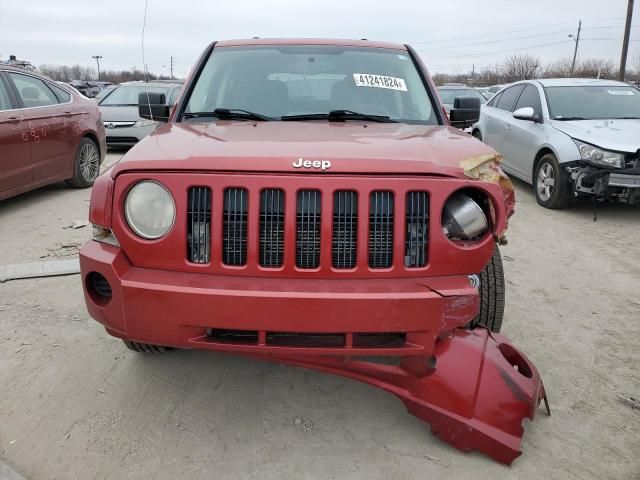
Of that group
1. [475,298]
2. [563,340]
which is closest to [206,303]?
A: [475,298]

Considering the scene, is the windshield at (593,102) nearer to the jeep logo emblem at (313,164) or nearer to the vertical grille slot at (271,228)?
the jeep logo emblem at (313,164)

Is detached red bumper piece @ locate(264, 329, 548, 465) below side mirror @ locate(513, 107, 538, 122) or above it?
below

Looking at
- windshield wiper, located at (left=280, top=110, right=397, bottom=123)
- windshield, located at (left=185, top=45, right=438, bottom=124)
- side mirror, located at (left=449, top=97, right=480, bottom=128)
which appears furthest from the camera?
side mirror, located at (left=449, top=97, right=480, bottom=128)

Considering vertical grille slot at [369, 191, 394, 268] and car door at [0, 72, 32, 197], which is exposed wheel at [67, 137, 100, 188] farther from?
vertical grille slot at [369, 191, 394, 268]

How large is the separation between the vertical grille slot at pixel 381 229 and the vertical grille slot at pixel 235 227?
19.7 inches

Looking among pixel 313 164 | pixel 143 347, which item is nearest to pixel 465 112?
pixel 313 164

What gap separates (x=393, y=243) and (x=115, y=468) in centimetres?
150

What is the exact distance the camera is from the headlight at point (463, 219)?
2.18 m

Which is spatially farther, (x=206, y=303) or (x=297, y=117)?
(x=297, y=117)

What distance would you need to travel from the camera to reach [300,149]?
2262mm

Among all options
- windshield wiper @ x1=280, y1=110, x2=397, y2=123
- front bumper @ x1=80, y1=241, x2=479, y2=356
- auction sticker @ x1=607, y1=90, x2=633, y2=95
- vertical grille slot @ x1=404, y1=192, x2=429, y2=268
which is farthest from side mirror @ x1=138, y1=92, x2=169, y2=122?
auction sticker @ x1=607, y1=90, x2=633, y2=95

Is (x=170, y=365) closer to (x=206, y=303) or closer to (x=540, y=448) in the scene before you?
(x=206, y=303)

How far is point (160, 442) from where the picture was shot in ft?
7.94

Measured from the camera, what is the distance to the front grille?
2064 millimetres
